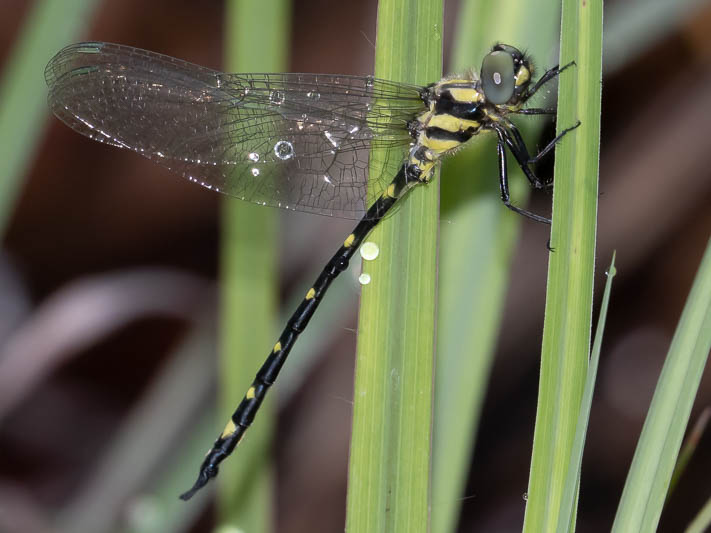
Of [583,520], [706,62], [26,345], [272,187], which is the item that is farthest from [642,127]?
[26,345]

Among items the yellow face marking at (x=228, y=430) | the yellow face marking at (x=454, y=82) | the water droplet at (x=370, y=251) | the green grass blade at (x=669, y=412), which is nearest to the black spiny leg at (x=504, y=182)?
the yellow face marking at (x=454, y=82)

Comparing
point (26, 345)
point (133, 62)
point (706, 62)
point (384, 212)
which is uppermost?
point (706, 62)

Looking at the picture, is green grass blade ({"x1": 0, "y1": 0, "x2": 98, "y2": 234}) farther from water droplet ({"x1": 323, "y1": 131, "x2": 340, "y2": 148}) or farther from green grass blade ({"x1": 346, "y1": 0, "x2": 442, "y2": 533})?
green grass blade ({"x1": 346, "y1": 0, "x2": 442, "y2": 533})

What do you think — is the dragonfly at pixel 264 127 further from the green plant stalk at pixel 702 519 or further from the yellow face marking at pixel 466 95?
the green plant stalk at pixel 702 519

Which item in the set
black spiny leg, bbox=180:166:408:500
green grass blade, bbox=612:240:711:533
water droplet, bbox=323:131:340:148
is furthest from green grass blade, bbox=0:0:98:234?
green grass blade, bbox=612:240:711:533

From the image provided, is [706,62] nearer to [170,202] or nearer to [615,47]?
[615,47]
